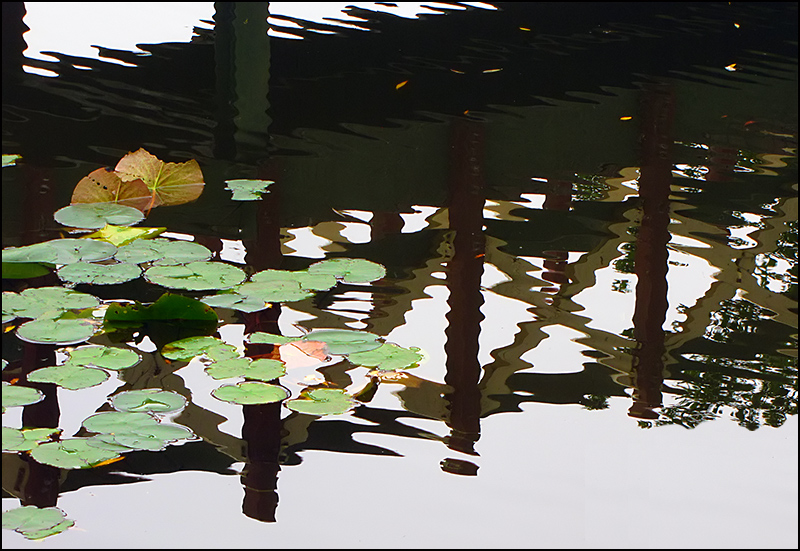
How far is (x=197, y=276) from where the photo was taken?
7.99ft

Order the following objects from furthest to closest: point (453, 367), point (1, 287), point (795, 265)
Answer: point (795, 265) < point (1, 287) < point (453, 367)

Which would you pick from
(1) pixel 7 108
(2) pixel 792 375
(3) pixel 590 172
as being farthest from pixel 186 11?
(2) pixel 792 375

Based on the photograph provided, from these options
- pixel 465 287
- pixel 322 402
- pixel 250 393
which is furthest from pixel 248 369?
pixel 465 287

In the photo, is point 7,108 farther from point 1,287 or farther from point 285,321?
point 285,321

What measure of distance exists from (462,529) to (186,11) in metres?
5.42

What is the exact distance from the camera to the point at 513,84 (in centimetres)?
472

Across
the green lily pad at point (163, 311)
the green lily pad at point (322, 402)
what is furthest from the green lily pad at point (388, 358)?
the green lily pad at point (163, 311)

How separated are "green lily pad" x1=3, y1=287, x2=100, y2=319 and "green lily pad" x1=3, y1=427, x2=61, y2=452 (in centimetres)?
51

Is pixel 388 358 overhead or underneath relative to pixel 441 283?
underneath

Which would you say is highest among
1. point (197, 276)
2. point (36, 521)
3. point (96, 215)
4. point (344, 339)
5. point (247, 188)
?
point (247, 188)

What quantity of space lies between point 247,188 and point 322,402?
1470 mm

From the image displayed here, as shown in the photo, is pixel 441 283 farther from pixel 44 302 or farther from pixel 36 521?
pixel 36 521

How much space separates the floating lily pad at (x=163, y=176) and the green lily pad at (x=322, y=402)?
4.49 ft

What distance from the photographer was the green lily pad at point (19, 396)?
1.82 metres
